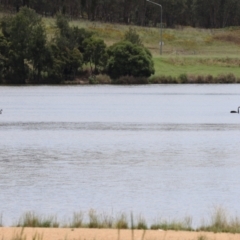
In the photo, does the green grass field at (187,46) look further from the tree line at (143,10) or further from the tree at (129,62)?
the tree line at (143,10)

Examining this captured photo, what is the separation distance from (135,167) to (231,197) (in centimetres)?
733

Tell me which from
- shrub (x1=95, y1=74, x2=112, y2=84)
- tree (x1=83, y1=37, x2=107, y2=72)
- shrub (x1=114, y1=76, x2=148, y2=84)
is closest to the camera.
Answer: shrub (x1=95, y1=74, x2=112, y2=84)

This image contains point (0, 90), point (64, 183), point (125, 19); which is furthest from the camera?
point (125, 19)

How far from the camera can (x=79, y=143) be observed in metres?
39.5

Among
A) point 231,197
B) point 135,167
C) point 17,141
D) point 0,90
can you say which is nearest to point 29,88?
point 0,90

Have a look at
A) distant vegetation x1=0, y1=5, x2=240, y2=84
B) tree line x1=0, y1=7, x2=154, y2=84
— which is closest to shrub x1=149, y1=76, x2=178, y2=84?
distant vegetation x1=0, y1=5, x2=240, y2=84

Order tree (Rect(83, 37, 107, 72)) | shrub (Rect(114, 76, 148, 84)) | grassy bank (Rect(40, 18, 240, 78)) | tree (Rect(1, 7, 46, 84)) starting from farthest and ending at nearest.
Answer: grassy bank (Rect(40, 18, 240, 78))
tree (Rect(83, 37, 107, 72))
shrub (Rect(114, 76, 148, 84))
tree (Rect(1, 7, 46, 84))

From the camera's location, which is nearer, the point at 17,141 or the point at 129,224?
the point at 129,224

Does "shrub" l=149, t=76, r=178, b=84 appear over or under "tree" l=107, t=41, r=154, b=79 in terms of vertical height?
under

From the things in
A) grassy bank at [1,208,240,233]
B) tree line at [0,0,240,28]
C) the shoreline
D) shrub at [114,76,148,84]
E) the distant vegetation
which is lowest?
shrub at [114,76,148,84]

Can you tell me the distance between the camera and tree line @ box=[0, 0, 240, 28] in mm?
170375

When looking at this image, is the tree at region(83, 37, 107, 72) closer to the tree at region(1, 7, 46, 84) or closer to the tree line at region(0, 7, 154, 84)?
the tree line at region(0, 7, 154, 84)

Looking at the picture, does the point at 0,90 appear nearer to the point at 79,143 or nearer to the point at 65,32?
the point at 65,32

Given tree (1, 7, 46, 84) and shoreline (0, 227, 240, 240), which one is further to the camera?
tree (1, 7, 46, 84)
